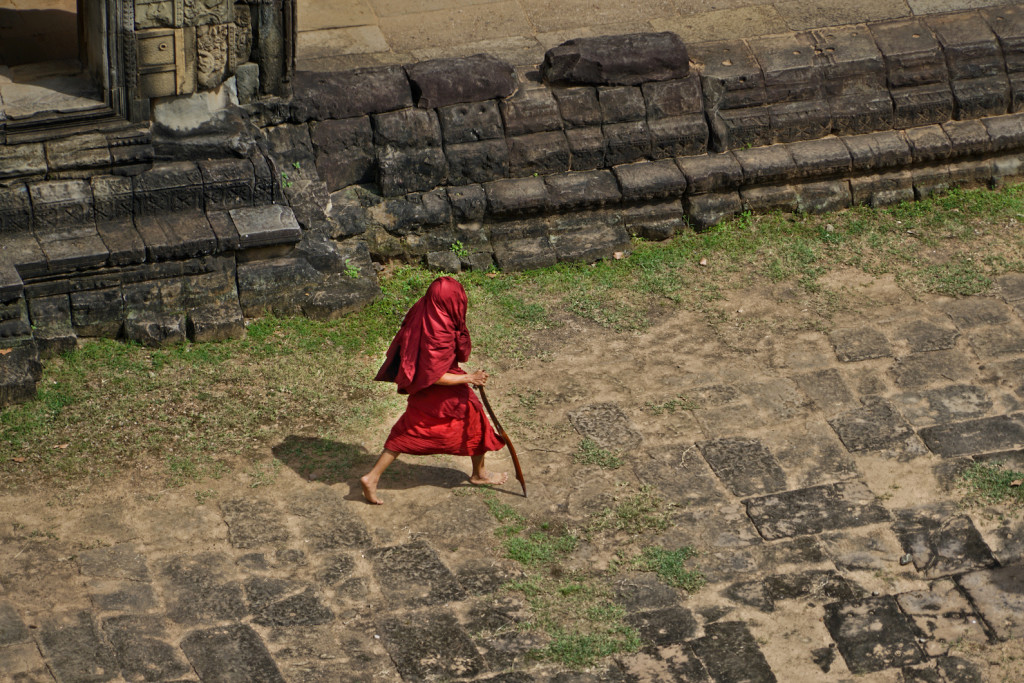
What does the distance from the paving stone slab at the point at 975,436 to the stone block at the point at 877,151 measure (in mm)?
2608

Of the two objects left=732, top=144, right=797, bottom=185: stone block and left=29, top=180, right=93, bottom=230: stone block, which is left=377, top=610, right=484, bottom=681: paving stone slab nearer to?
left=29, top=180, right=93, bottom=230: stone block

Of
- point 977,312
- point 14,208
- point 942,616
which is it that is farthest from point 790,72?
point 14,208

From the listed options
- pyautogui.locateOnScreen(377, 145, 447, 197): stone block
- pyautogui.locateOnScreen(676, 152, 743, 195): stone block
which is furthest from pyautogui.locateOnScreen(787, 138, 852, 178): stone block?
pyautogui.locateOnScreen(377, 145, 447, 197): stone block

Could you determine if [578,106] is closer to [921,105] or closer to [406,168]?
[406,168]

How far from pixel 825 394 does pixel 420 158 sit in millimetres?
3133

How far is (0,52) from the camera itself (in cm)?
884

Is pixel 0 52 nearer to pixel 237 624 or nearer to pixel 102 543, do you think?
pixel 102 543

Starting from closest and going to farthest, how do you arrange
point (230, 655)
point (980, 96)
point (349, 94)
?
point (230, 655) < point (349, 94) < point (980, 96)

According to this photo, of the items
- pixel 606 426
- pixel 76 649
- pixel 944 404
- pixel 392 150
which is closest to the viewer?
pixel 76 649

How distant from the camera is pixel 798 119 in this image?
9156mm

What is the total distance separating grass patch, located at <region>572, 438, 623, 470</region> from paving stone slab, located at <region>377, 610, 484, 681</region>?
1.38m

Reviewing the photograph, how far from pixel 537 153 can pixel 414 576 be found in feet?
12.1

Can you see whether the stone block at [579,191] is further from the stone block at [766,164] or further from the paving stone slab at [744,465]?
the paving stone slab at [744,465]

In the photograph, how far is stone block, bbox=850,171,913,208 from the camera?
9250 mm
